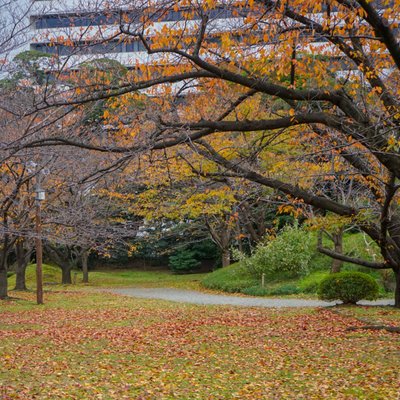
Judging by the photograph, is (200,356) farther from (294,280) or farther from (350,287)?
(294,280)

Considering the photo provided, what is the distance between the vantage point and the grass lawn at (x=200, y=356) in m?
6.98

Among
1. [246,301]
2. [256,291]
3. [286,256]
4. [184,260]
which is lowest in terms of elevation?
[246,301]

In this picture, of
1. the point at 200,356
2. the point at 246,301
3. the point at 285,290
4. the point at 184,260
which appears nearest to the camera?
the point at 200,356

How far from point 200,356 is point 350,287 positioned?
24.6ft

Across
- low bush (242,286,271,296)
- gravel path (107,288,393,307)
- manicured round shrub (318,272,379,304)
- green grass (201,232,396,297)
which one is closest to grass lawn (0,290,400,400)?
manicured round shrub (318,272,379,304)

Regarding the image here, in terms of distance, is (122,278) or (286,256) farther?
(122,278)

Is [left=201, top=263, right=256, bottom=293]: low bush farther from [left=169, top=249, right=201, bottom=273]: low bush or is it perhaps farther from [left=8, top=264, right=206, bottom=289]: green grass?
[left=169, top=249, right=201, bottom=273]: low bush

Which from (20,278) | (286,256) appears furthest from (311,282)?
(20,278)

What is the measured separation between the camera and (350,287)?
615 inches

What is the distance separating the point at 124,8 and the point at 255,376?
200 inches

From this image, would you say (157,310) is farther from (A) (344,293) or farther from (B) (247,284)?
(B) (247,284)

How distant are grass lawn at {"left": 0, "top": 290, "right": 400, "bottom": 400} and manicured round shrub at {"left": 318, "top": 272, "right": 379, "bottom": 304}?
56 centimetres

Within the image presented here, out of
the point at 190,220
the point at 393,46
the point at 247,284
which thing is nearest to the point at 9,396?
the point at 393,46

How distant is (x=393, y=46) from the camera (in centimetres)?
629
